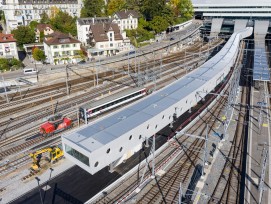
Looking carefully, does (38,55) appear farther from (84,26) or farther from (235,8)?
(235,8)

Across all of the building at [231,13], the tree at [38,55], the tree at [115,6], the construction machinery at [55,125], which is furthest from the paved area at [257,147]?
the building at [231,13]

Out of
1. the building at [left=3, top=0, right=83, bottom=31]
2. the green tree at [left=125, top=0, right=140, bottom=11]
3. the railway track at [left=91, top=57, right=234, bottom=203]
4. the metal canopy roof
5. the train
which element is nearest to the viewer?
the railway track at [left=91, top=57, right=234, bottom=203]

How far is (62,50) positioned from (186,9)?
298 feet

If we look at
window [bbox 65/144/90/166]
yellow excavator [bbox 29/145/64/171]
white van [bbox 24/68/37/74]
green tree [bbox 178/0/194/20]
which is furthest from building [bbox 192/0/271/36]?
window [bbox 65/144/90/166]

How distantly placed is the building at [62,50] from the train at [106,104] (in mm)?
34103

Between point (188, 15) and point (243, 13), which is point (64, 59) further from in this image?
point (243, 13)

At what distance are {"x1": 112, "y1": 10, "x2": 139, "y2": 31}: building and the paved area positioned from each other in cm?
6489

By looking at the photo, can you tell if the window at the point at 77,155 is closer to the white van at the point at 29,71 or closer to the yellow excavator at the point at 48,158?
the yellow excavator at the point at 48,158

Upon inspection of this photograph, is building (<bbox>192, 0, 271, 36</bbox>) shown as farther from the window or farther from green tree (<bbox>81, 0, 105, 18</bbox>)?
the window

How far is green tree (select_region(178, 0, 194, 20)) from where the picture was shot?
144 m

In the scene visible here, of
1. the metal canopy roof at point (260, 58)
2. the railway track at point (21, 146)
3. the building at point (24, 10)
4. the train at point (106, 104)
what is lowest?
the railway track at point (21, 146)

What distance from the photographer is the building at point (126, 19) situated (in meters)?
107

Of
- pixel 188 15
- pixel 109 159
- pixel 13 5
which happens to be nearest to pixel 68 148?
pixel 109 159

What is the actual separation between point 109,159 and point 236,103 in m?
35.4
